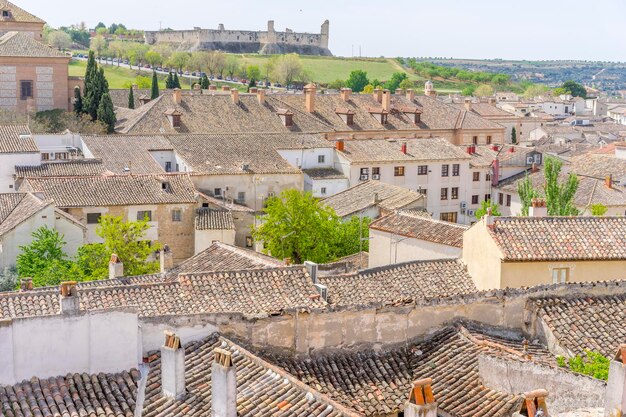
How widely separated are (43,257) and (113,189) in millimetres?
7277

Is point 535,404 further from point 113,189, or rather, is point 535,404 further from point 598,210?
point 113,189

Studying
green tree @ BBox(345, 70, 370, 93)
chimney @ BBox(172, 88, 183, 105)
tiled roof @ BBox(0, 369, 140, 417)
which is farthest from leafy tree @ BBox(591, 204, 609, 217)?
green tree @ BBox(345, 70, 370, 93)

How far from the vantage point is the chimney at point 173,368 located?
13641 mm

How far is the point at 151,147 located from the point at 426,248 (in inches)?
1003

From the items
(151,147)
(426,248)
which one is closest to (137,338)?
(426,248)

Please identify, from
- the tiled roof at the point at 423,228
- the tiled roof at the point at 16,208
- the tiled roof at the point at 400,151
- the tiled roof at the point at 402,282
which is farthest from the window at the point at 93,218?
the tiled roof at the point at 402,282

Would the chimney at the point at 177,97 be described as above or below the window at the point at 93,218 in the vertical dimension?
above

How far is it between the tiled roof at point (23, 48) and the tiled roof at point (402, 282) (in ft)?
156

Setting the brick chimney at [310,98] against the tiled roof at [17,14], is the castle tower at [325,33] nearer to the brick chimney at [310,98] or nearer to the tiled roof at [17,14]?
the tiled roof at [17,14]

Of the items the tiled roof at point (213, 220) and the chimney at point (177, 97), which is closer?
the tiled roof at point (213, 220)

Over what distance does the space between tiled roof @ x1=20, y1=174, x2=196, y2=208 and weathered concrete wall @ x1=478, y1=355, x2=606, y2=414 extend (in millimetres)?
28031

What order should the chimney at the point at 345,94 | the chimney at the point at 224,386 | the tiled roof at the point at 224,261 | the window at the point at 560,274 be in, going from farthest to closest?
1. the chimney at the point at 345,94
2. the tiled roof at the point at 224,261
3. the window at the point at 560,274
4. the chimney at the point at 224,386

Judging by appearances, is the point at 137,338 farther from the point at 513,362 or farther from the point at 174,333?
the point at 513,362

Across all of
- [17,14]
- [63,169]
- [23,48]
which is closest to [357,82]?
[17,14]
